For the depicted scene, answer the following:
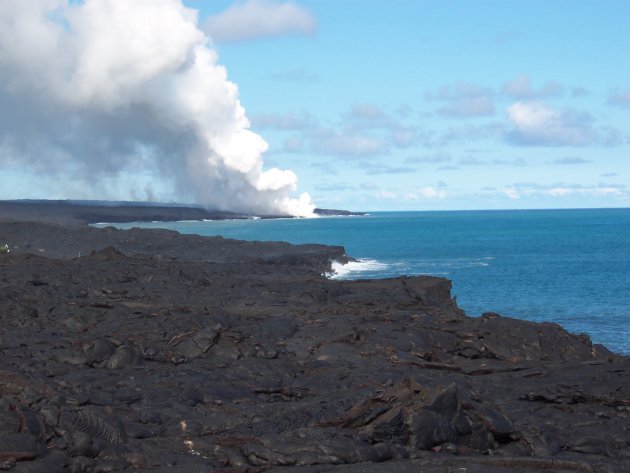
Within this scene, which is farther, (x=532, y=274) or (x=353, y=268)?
(x=532, y=274)

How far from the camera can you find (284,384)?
17.5 meters

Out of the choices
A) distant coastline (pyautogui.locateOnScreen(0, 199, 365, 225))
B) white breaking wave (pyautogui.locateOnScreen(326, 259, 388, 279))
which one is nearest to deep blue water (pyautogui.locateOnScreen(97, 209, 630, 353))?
white breaking wave (pyautogui.locateOnScreen(326, 259, 388, 279))

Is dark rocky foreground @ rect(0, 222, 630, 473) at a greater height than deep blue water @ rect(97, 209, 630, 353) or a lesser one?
greater

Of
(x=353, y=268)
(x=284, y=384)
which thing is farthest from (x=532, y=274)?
(x=284, y=384)

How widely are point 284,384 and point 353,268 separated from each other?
4661 cm

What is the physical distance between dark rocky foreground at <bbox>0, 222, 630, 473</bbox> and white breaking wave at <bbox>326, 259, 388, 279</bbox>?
2602 centimetres

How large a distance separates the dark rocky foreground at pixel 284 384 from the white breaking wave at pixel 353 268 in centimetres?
2602

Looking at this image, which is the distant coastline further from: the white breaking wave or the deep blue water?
the white breaking wave

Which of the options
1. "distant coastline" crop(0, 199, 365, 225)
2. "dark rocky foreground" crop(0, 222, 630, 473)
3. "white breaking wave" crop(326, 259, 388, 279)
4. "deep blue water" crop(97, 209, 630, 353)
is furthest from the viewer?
"distant coastline" crop(0, 199, 365, 225)

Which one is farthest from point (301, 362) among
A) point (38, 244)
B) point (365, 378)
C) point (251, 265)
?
point (38, 244)

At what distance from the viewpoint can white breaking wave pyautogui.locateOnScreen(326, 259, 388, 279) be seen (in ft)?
188

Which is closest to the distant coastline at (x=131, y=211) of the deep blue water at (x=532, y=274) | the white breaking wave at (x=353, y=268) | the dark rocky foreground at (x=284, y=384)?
the deep blue water at (x=532, y=274)

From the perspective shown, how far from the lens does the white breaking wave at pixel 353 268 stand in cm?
5745

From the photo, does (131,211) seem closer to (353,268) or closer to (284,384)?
(353,268)
